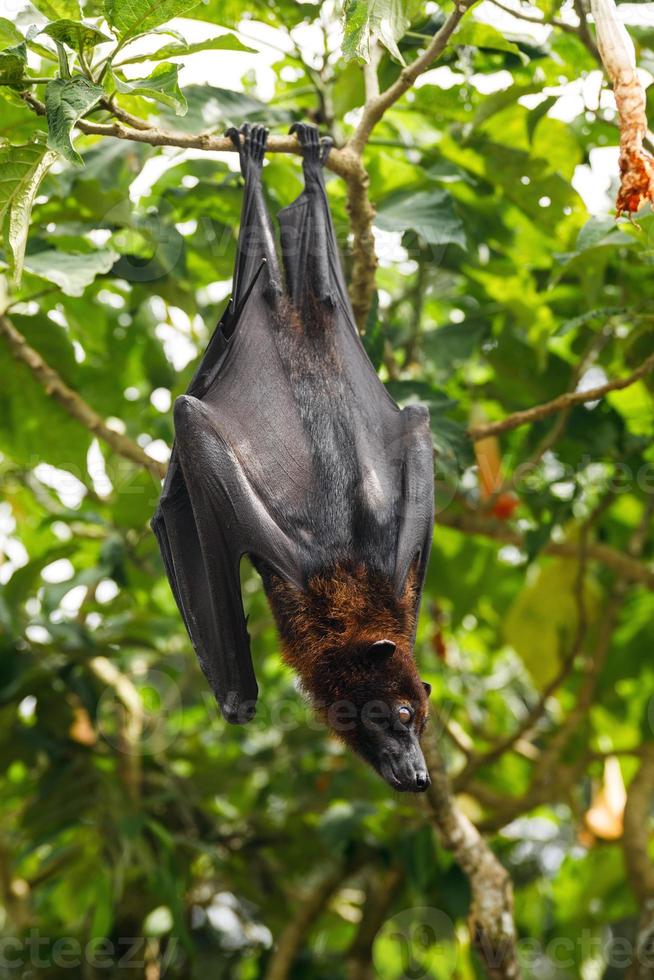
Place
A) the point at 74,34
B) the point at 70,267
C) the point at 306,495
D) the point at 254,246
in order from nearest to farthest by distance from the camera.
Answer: the point at 74,34
the point at 306,495
the point at 254,246
the point at 70,267

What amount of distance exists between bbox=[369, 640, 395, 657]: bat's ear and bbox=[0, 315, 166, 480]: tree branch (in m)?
1.50

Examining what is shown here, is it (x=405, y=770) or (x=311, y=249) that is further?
(x=311, y=249)

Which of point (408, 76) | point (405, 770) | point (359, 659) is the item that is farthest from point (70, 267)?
point (405, 770)

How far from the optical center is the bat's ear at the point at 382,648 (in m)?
3.34

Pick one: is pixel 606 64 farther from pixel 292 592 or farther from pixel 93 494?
pixel 93 494

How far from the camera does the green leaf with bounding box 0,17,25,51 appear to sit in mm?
3121

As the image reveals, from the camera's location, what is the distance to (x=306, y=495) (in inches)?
145

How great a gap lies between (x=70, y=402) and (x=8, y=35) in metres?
1.84

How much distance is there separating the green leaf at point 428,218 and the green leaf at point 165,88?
137 centimetres

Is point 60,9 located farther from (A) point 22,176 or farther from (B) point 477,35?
(B) point 477,35

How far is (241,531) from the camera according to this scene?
351 centimetres

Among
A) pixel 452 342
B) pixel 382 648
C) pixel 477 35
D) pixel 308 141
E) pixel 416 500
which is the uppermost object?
pixel 477 35

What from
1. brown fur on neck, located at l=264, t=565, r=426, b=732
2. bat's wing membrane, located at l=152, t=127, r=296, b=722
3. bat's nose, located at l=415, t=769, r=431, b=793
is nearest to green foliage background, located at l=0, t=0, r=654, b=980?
bat's wing membrane, located at l=152, t=127, r=296, b=722

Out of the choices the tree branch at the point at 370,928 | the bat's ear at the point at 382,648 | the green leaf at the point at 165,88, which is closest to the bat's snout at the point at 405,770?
the bat's ear at the point at 382,648
